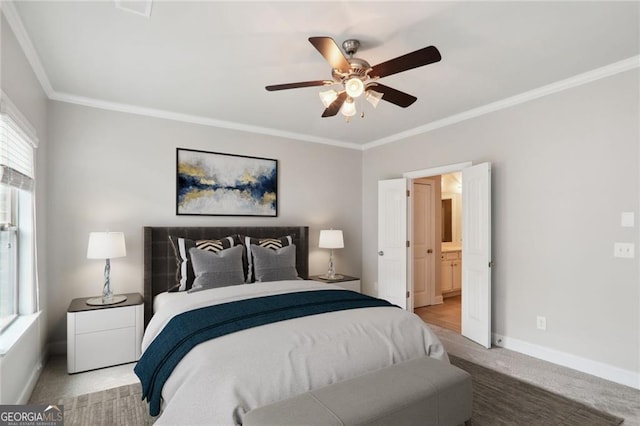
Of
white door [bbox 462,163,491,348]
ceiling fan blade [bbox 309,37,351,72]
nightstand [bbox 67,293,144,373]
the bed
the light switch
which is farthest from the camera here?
white door [bbox 462,163,491,348]

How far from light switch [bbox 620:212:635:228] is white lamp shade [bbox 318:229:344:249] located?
299 cm

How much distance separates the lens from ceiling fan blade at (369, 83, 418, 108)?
2.51 metres

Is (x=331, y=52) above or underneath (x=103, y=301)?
above

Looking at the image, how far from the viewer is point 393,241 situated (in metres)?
5.00

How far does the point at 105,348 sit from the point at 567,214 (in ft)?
14.8

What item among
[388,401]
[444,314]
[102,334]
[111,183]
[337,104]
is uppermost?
[337,104]

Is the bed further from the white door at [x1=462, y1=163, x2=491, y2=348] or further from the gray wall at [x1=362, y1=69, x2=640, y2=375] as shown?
the gray wall at [x1=362, y1=69, x2=640, y2=375]

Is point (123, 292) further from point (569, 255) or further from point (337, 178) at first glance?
point (569, 255)

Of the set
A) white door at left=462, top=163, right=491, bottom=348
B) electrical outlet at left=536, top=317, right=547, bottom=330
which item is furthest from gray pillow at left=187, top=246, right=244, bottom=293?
electrical outlet at left=536, top=317, right=547, bottom=330

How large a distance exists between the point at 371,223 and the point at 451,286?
2.10 meters

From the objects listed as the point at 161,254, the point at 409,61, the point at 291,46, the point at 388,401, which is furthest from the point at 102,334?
the point at 409,61

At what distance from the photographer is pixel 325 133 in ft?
16.3

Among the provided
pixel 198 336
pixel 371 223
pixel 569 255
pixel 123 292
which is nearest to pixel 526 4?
pixel 569 255

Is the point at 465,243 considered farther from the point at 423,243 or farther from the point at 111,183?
the point at 111,183
